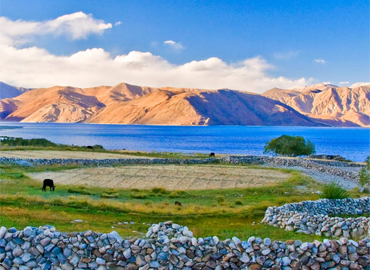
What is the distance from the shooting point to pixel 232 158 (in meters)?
50.5

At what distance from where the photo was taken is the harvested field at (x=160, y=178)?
2870 cm

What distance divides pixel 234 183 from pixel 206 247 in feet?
74.6

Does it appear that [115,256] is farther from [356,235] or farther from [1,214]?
[356,235]

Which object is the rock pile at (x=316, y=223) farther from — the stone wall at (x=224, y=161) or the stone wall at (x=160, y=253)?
the stone wall at (x=224, y=161)

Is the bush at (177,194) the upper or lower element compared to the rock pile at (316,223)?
lower

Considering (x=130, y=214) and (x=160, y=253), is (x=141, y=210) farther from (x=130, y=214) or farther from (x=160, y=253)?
(x=160, y=253)

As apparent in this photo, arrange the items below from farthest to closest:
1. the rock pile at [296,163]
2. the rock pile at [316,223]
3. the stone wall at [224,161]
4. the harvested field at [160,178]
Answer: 1. the rock pile at [296,163]
2. the stone wall at [224,161]
3. the harvested field at [160,178]
4. the rock pile at [316,223]

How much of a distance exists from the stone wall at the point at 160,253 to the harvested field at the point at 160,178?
18118 millimetres

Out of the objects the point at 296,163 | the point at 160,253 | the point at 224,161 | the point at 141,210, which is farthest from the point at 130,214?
the point at 296,163

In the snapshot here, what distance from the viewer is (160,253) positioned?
8.44 m

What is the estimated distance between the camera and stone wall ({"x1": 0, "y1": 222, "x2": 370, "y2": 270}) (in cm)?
838

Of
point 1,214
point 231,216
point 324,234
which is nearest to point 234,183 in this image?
→ point 231,216

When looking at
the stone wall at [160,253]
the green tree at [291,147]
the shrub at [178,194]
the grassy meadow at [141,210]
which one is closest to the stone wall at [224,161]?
the grassy meadow at [141,210]

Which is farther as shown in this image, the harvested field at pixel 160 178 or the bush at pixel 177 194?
the harvested field at pixel 160 178
